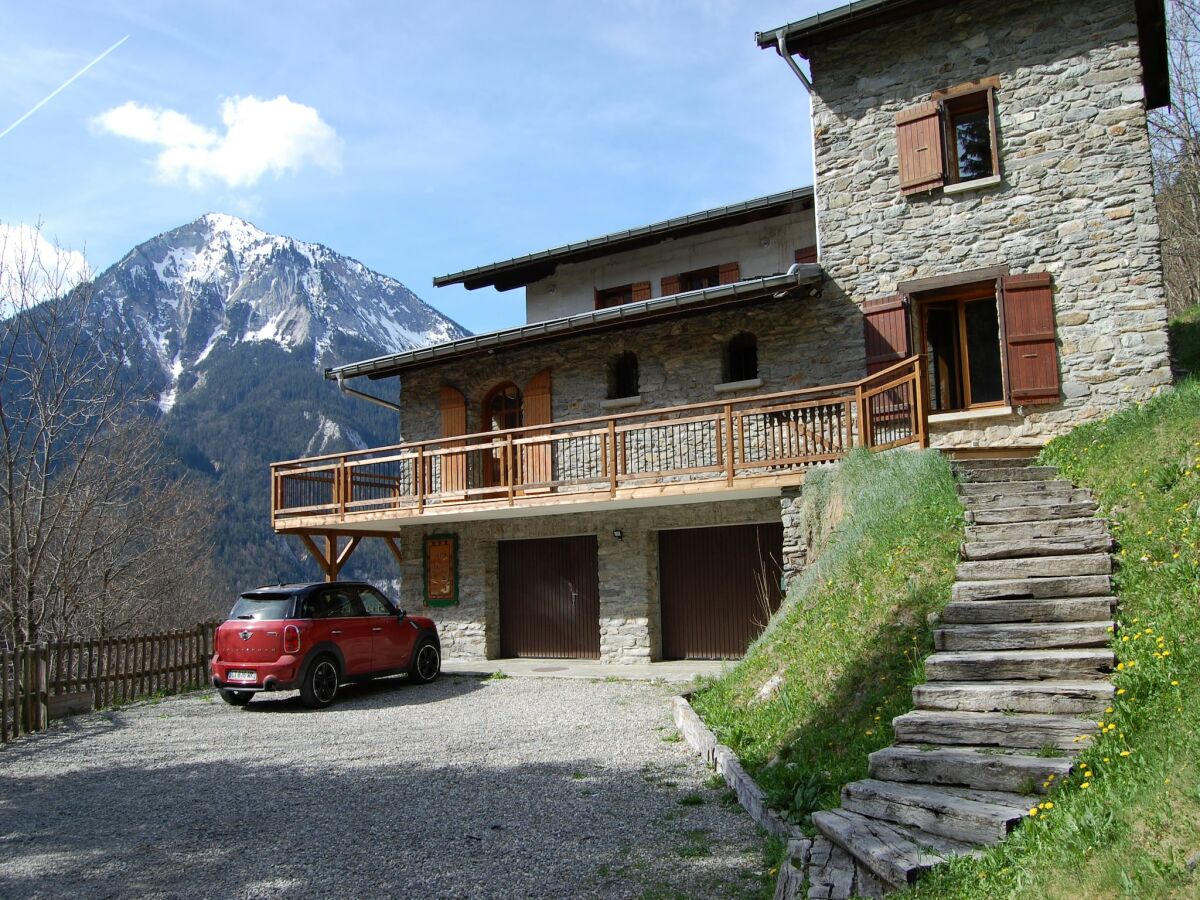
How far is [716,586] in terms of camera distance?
46.0 feet

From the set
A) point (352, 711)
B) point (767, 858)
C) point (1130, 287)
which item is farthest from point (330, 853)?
point (1130, 287)

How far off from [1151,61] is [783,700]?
40.8 feet

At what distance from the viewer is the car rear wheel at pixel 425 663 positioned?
1222 centimetres

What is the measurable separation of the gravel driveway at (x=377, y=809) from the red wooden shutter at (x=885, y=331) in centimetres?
602

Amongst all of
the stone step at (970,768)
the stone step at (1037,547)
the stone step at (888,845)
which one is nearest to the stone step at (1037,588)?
the stone step at (1037,547)

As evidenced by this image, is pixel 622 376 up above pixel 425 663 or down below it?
above

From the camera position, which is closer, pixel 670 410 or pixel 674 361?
pixel 670 410

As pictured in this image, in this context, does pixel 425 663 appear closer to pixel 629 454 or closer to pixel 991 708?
pixel 629 454

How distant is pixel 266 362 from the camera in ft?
392

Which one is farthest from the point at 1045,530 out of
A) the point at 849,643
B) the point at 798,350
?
the point at 798,350

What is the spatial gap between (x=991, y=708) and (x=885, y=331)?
8655mm

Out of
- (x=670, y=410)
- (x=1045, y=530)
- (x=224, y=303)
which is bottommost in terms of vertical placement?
(x=1045, y=530)

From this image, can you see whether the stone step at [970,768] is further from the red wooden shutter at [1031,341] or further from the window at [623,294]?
the window at [623,294]

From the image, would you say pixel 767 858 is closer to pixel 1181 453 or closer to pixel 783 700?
pixel 783 700
